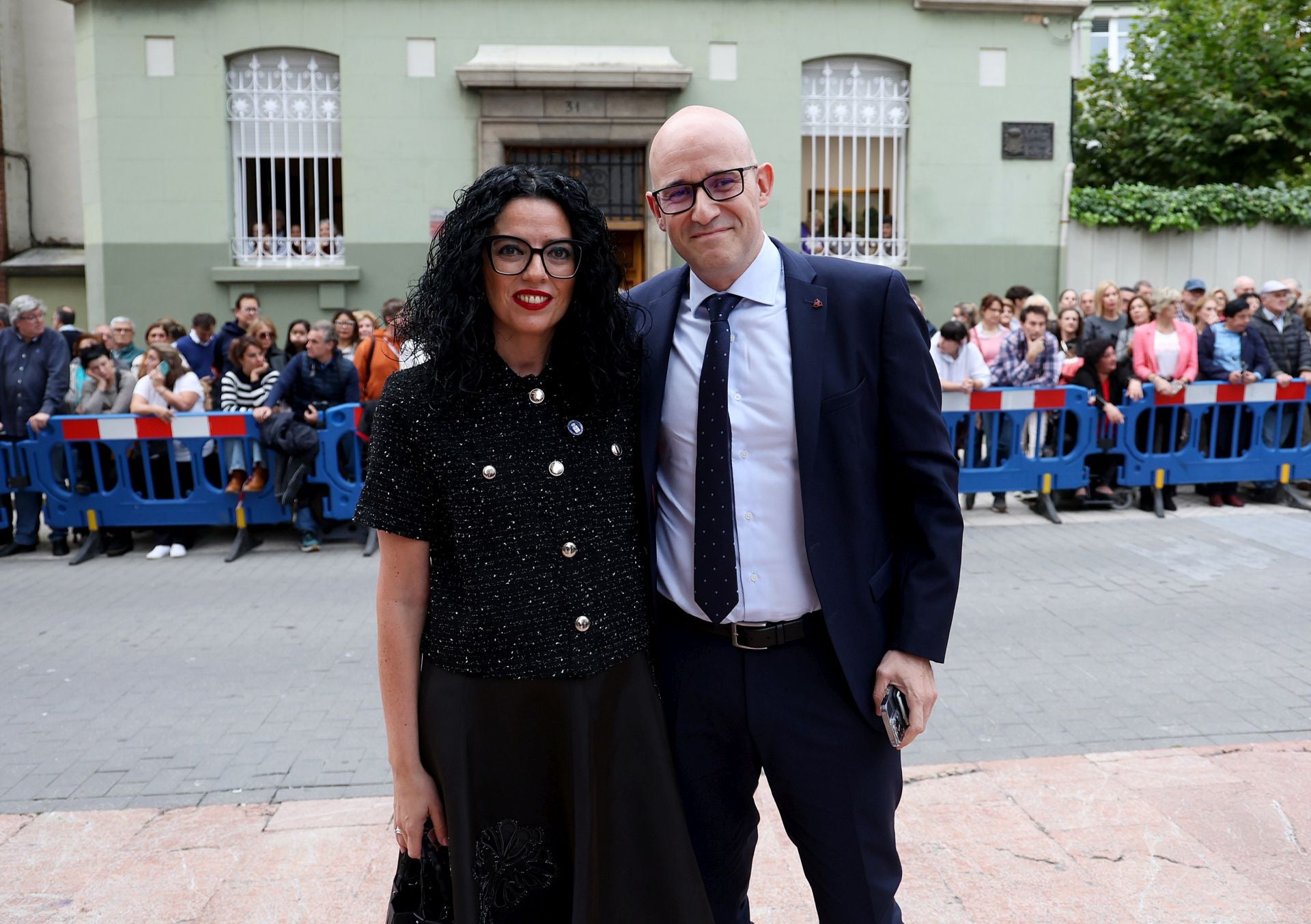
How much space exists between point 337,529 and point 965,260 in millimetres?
8110

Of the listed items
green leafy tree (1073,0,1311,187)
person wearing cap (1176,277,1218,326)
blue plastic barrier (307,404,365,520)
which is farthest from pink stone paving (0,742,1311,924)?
green leafy tree (1073,0,1311,187)

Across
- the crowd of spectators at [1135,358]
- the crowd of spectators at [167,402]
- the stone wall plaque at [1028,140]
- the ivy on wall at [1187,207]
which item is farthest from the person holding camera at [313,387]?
the ivy on wall at [1187,207]

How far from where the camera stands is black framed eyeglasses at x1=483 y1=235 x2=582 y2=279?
89.5 inches

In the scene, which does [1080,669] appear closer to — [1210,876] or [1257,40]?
[1210,876]

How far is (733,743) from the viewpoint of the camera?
249cm

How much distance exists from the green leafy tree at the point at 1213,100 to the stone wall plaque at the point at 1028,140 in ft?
21.5

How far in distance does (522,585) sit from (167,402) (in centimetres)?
768

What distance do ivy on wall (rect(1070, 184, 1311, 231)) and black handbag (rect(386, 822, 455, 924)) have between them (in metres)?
13.5

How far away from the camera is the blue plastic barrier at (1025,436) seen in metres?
9.59

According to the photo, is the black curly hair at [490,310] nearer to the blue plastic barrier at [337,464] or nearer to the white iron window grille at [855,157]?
the blue plastic barrier at [337,464]

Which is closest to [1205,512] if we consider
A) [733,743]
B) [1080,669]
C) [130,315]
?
[1080,669]

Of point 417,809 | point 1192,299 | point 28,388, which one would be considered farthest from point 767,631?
point 1192,299

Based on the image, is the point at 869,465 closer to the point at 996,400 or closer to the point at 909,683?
the point at 909,683

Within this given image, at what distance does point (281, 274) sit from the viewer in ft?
42.4
